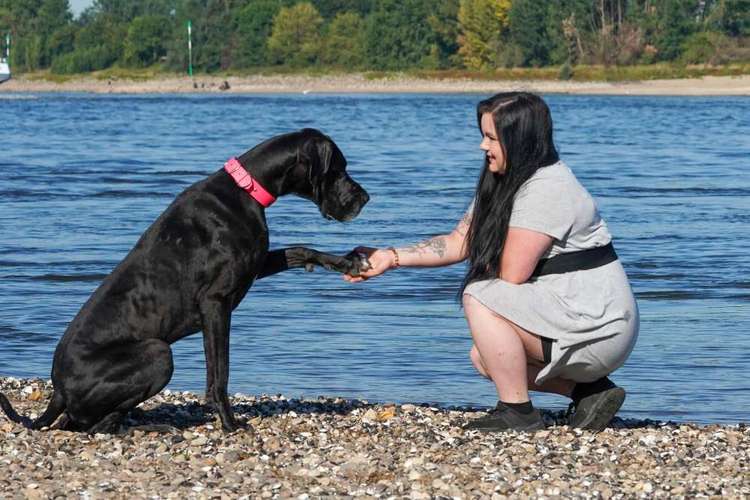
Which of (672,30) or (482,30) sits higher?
(482,30)

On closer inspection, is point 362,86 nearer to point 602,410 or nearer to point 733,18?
point 733,18

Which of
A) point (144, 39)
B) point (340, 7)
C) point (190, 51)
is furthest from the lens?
point (340, 7)

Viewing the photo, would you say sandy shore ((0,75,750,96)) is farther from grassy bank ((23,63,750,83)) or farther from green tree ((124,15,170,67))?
green tree ((124,15,170,67))

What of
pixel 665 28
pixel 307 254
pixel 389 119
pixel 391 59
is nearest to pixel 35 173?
pixel 307 254

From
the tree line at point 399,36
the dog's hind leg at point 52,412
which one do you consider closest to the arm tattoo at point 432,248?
the dog's hind leg at point 52,412

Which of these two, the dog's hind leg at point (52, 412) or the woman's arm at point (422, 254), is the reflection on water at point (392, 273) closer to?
the woman's arm at point (422, 254)

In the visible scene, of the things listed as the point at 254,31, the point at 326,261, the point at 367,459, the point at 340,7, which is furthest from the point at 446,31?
the point at 367,459

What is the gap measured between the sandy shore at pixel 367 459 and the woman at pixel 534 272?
0.34m

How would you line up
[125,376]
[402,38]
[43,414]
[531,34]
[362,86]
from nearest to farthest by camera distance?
[125,376] → [43,414] → [362,86] → [531,34] → [402,38]

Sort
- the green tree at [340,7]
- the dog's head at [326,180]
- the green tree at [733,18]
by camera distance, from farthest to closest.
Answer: the green tree at [340,7], the green tree at [733,18], the dog's head at [326,180]

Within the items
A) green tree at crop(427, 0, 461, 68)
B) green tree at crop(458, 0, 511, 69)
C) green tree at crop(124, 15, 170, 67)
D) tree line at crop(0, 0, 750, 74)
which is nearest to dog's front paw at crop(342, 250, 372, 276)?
tree line at crop(0, 0, 750, 74)

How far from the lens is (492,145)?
216 inches

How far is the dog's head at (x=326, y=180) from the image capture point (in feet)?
18.3

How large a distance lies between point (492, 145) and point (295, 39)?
10385 cm
